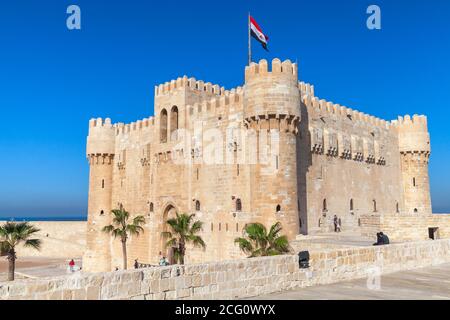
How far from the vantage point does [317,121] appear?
27.4m

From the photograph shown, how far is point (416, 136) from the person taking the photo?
1387 inches

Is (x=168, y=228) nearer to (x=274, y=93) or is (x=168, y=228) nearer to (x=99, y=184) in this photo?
(x=99, y=184)

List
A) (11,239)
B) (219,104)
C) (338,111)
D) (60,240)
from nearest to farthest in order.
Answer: (11,239), (219,104), (338,111), (60,240)

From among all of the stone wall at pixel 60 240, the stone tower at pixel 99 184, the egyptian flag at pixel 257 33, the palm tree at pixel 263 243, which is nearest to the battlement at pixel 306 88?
the egyptian flag at pixel 257 33

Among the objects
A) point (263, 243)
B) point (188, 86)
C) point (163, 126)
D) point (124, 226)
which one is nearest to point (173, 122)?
point (163, 126)

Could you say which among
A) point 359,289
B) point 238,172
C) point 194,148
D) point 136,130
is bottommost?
point 359,289

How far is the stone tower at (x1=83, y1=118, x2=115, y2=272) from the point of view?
3569 cm

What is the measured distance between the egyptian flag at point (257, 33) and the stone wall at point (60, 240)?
35771mm

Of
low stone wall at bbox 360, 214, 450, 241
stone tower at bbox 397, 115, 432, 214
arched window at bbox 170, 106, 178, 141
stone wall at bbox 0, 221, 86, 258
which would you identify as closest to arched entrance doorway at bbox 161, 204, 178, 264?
arched window at bbox 170, 106, 178, 141

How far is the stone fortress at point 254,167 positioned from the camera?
22.7 meters

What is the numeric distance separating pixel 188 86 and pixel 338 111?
11.1 meters

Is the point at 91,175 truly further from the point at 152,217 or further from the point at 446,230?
the point at 446,230
